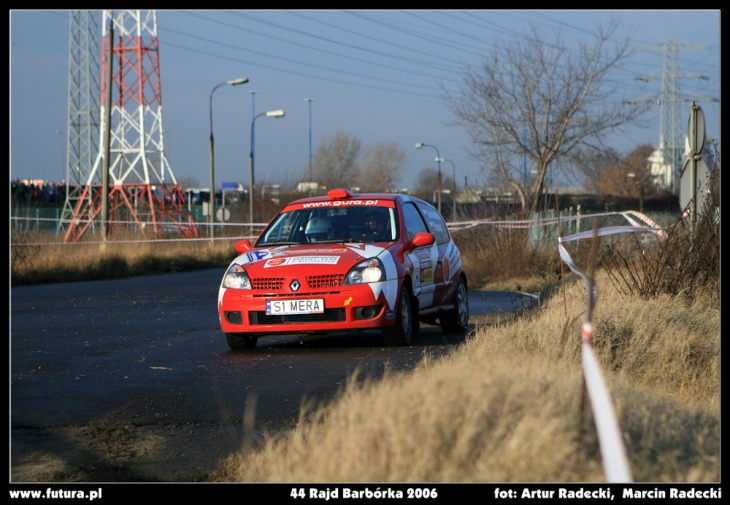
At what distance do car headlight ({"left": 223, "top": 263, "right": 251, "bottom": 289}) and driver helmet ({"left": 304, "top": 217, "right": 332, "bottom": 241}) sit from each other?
105 centimetres

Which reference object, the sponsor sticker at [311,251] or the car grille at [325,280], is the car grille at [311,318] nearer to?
the car grille at [325,280]

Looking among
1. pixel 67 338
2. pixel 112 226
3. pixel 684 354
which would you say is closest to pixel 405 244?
pixel 684 354

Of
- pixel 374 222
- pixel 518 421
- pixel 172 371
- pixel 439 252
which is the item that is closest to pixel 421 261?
pixel 374 222

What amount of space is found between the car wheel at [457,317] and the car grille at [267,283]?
2502mm

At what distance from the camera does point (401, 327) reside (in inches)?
380

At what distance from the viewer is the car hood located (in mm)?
9477

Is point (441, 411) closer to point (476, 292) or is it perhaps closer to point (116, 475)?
point (116, 475)

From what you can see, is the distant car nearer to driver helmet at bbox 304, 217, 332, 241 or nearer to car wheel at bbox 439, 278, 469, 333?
driver helmet at bbox 304, 217, 332, 241

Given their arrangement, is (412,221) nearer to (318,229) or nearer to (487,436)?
(318,229)

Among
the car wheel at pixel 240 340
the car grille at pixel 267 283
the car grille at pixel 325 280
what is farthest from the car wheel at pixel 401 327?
the car wheel at pixel 240 340

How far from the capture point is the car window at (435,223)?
1157cm

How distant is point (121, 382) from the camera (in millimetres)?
7879

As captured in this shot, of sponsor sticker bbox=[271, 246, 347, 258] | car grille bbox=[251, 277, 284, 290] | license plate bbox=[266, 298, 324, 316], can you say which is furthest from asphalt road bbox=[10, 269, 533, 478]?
sponsor sticker bbox=[271, 246, 347, 258]

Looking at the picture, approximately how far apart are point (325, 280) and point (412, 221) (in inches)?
77.2
